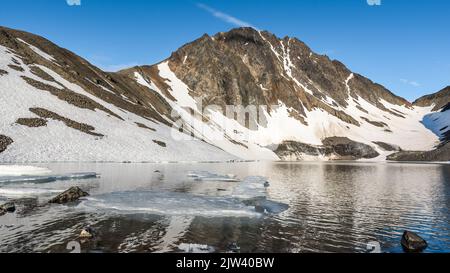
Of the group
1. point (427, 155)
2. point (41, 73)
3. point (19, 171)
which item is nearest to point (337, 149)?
point (427, 155)

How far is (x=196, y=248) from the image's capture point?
1389 cm

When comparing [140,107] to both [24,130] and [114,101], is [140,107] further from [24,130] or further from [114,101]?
[24,130]

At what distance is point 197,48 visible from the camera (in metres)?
190

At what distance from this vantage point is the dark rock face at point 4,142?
5725 cm

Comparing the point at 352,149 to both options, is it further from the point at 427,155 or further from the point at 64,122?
the point at 64,122

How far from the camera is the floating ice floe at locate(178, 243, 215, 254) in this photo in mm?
13645

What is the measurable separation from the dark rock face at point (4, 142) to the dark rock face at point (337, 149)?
11465cm

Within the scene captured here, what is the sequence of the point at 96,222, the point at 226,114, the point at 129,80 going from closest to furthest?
the point at 96,222 → the point at 129,80 → the point at 226,114

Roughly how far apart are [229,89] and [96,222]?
160473 mm

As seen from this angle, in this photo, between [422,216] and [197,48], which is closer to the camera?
[422,216]

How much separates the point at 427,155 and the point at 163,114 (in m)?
107

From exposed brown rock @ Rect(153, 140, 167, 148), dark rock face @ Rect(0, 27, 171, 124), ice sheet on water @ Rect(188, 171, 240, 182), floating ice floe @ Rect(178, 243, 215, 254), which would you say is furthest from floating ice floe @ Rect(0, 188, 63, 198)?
dark rock face @ Rect(0, 27, 171, 124)

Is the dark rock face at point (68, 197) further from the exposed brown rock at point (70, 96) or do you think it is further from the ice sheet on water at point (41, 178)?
the exposed brown rock at point (70, 96)
